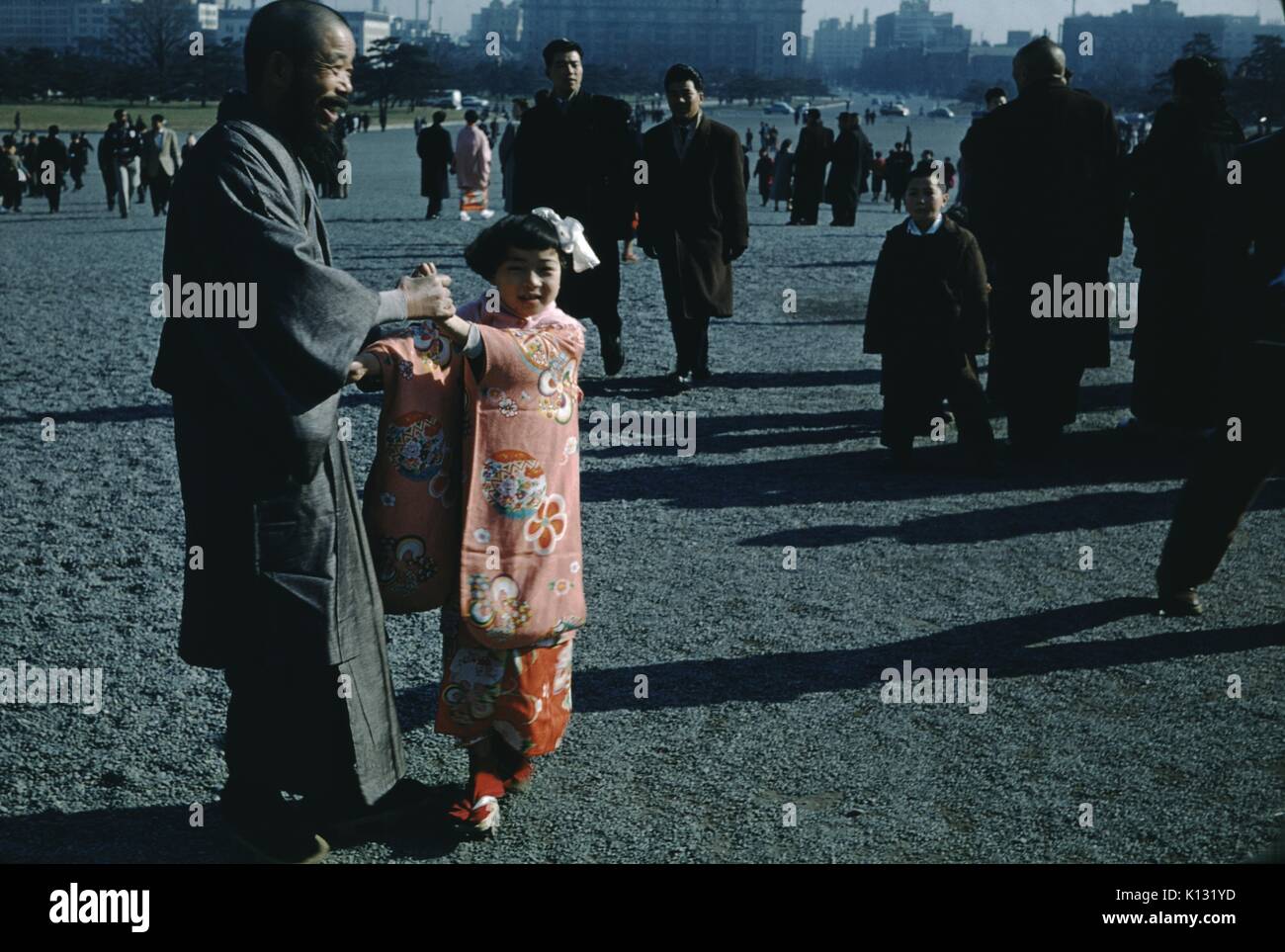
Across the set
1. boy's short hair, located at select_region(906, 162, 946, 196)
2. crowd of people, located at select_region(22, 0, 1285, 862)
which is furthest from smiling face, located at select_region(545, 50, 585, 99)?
crowd of people, located at select_region(22, 0, 1285, 862)

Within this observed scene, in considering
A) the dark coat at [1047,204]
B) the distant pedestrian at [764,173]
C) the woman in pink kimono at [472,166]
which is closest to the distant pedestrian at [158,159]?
the woman in pink kimono at [472,166]

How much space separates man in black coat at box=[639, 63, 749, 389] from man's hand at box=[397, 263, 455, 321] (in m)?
5.24

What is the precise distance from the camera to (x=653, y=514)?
6.07 meters

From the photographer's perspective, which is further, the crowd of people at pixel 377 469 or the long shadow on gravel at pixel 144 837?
the long shadow on gravel at pixel 144 837

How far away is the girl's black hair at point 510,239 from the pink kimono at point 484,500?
14 cm

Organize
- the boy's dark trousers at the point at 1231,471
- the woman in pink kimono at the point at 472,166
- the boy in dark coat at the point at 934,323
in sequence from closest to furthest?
the boy's dark trousers at the point at 1231,471
the boy in dark coat at the point at 934,323
the woman in pink kimono at the point at 472,166

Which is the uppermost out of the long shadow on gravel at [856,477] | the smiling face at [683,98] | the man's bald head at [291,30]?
the smiling face at [683,98]

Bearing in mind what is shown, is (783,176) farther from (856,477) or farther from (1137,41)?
(1137,41)

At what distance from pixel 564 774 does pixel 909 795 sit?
2.82 feet

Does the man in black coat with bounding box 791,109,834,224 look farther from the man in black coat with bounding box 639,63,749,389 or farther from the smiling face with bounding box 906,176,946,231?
the smiling face with bounding box 906,176,946,231

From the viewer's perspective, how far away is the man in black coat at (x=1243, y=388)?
453 centimetres

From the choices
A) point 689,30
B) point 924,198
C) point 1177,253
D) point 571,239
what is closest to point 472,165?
point 1177,253

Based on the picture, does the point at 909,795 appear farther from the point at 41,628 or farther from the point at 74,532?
the point at 74,532

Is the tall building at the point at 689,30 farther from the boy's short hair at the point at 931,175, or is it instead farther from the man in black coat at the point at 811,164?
the boy's short hair at the point at 931,175
